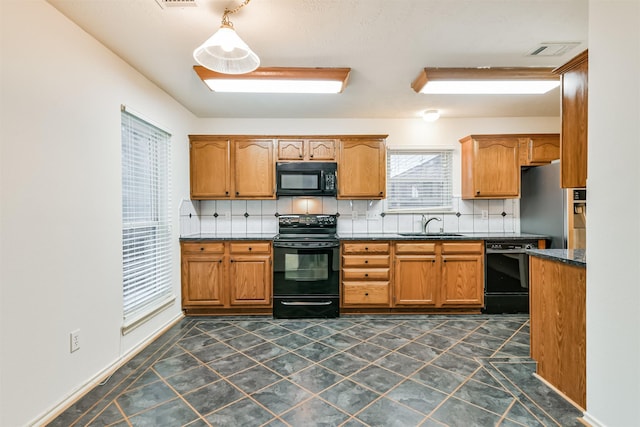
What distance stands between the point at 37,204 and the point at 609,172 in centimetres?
304

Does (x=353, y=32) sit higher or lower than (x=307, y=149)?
higher

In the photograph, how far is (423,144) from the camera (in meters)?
4.05

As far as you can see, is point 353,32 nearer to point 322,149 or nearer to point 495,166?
point 322,149

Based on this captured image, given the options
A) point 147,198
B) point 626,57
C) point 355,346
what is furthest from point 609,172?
point 147,198

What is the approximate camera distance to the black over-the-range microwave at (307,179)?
12.0 ft

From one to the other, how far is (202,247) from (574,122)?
3458 mm

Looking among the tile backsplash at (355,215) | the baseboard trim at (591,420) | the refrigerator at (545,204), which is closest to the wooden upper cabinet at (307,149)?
the tile backsplash at (355,215)

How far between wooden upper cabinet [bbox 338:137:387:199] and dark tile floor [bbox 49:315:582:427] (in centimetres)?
163

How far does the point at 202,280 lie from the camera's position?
3.42 meters

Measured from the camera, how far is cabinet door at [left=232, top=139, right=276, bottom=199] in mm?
3682

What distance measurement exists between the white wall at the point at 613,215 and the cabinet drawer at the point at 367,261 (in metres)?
1.96

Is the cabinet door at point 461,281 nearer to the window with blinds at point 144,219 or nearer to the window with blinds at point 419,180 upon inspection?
the window with blinds at point 419,180

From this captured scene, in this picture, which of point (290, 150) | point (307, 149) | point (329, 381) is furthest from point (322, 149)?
point (329, 381)

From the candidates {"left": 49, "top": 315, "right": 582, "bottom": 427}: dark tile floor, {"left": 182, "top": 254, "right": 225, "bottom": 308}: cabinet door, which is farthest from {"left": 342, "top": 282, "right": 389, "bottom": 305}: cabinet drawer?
{"left": 182, "top": 254, "right": 225, "bottom": 308}: cabinet door
